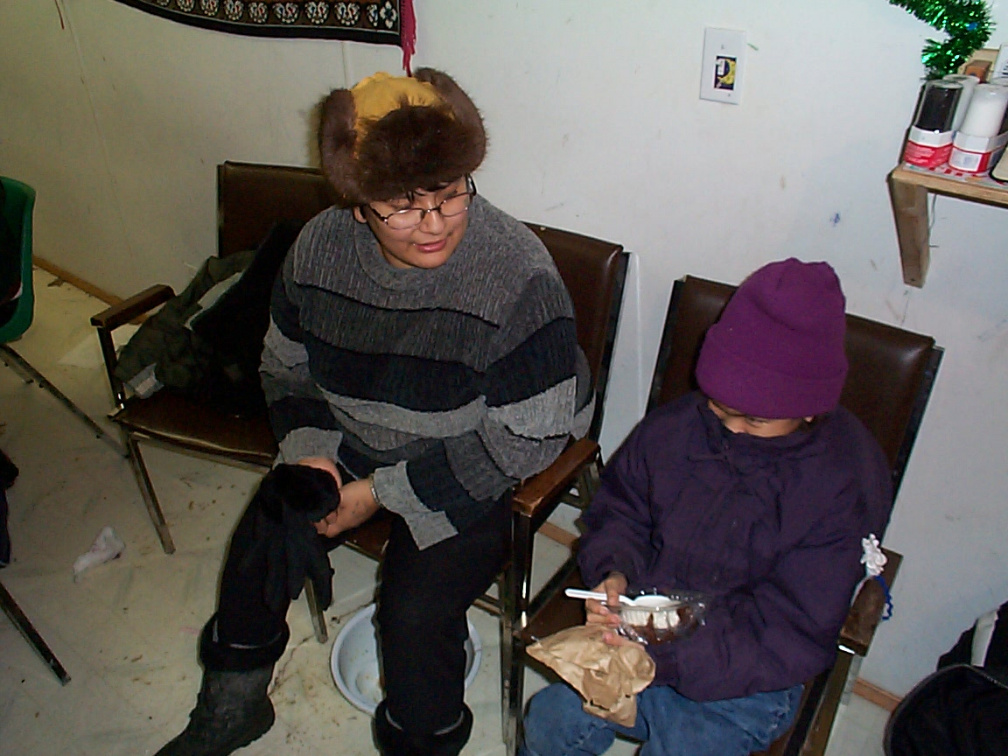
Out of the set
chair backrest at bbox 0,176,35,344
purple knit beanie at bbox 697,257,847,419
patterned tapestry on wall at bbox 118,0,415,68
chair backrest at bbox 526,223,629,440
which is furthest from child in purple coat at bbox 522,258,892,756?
chair backrest at bbox 0,176,35,344

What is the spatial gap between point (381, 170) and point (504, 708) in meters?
1.06

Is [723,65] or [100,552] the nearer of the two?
[723,65]

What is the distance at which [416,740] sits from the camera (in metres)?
1.34

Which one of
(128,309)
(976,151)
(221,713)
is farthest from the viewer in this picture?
(128,309)

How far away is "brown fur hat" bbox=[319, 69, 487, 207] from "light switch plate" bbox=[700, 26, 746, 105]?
1.43 ft

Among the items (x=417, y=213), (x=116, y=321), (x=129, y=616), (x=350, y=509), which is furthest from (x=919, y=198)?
(x=129, y=616)

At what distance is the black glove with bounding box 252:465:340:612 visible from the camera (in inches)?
53.9

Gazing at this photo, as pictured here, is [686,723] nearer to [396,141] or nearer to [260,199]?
[396,141]

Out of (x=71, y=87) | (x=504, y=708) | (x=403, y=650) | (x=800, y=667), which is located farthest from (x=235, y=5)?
(x=800, y=667)

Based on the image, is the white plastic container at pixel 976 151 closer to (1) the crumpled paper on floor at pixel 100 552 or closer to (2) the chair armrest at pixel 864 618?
(2) the chair armrest at pixel 864 618

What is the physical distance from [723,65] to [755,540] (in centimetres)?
78

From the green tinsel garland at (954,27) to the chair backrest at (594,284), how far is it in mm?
606

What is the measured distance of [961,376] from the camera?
134cm

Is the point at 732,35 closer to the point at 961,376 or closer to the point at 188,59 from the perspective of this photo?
the point at 961,376
